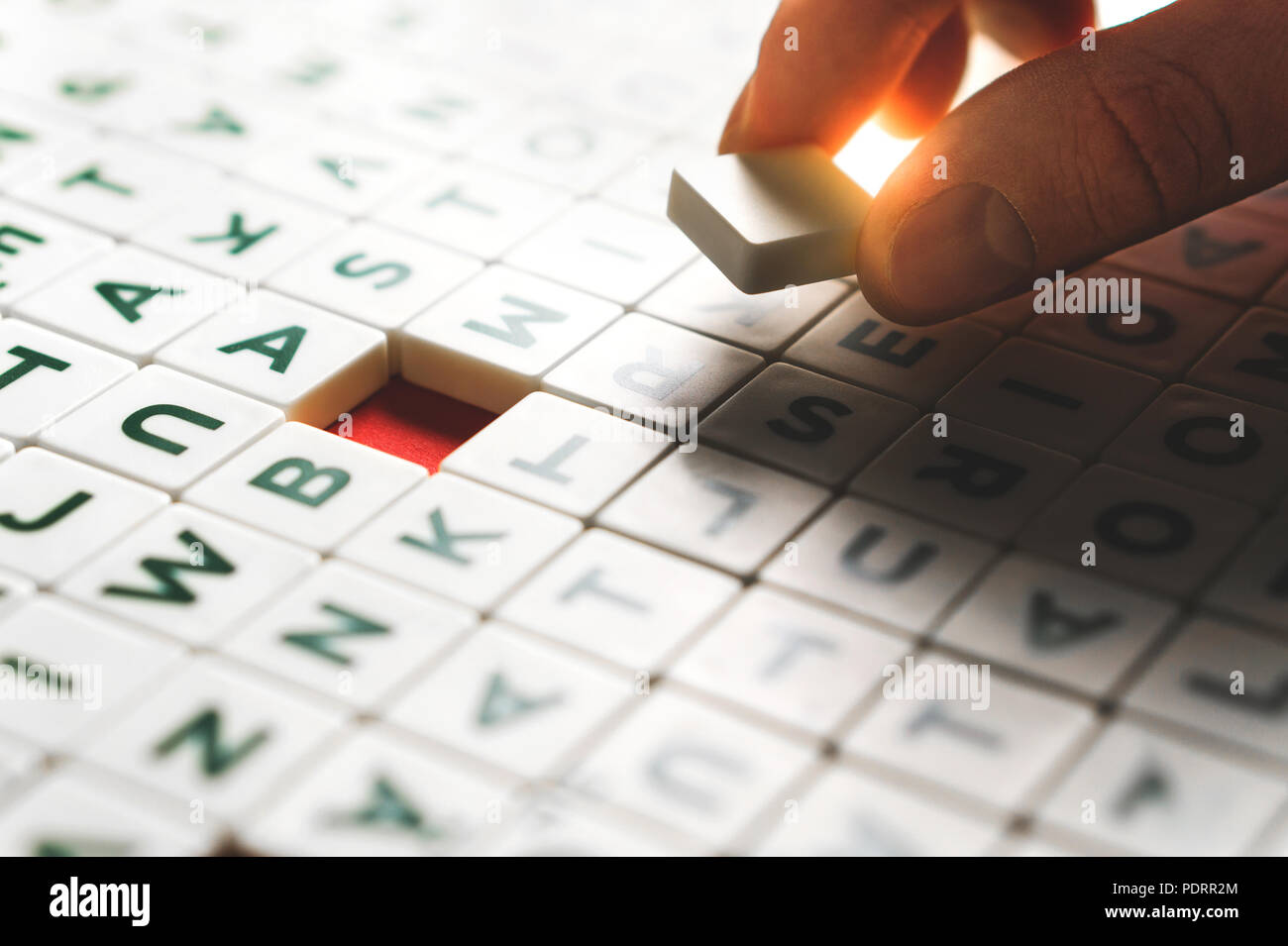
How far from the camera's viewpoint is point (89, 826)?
84 cm

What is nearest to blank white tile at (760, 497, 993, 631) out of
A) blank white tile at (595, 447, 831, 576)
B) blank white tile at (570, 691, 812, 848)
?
blank white tile at (595, 447, 831, 576)

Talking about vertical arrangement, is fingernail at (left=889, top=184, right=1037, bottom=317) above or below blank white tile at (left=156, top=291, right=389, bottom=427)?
above

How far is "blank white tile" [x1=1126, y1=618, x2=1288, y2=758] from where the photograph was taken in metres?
0.93

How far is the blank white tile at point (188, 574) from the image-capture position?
0.98 metres

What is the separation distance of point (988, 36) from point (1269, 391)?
696mm

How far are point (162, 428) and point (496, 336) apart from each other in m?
0.30

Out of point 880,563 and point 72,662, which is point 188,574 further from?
point 880,563

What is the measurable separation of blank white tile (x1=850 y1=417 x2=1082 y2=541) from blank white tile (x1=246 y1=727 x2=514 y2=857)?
0.41 meters

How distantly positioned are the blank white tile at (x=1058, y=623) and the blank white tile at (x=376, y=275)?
0.58 m

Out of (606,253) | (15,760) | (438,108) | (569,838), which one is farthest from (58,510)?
(438,108)

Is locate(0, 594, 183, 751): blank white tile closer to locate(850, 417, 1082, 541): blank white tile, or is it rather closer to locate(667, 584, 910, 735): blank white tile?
locate(667, 584, 910, 735): blank white tile

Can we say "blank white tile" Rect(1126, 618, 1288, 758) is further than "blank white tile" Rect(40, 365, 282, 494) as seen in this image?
No
